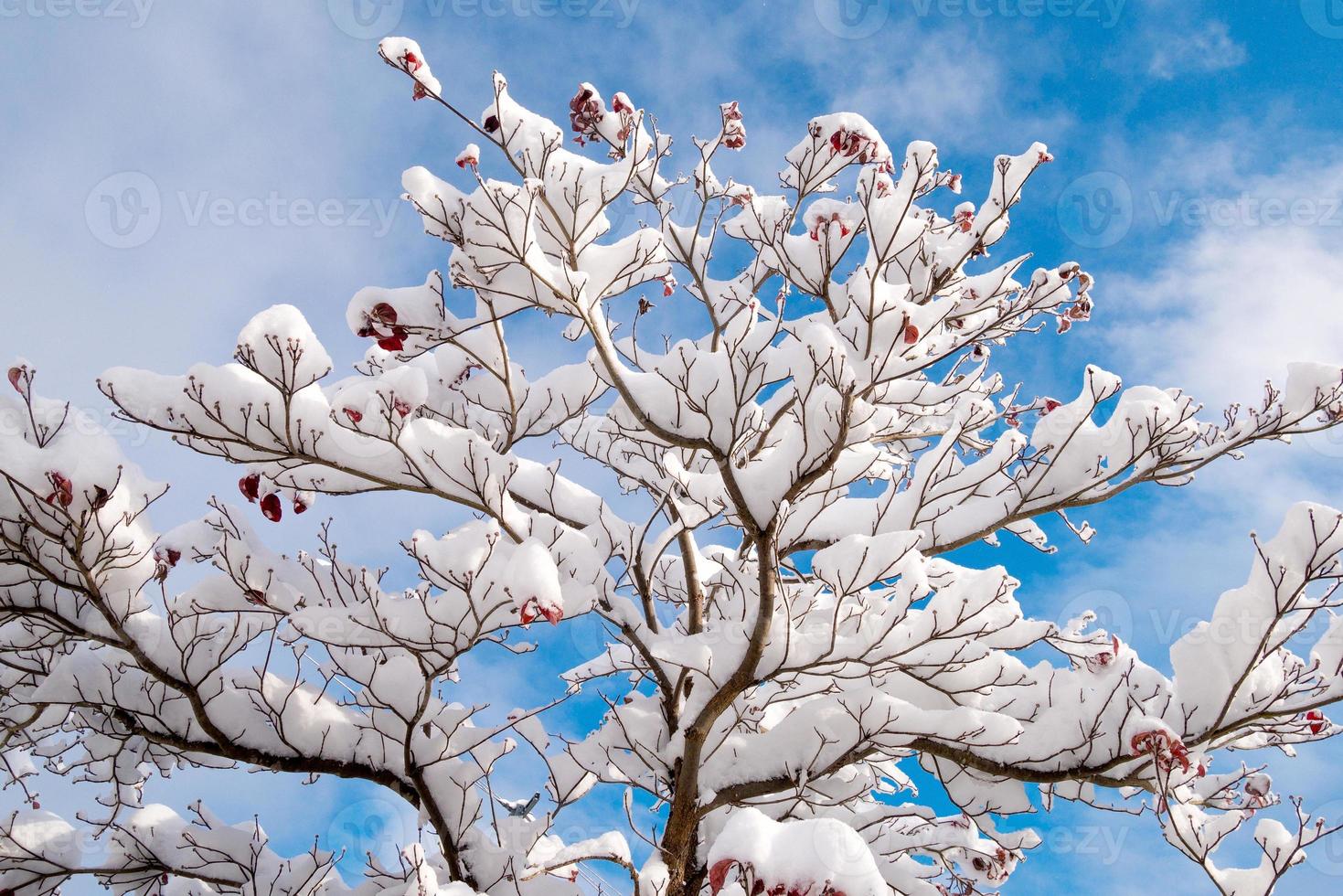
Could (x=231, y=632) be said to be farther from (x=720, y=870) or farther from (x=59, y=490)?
(x=720, y=870)

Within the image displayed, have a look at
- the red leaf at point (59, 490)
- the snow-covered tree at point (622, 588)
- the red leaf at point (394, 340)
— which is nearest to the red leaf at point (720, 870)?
the snow-covered tree at point (622, 588)

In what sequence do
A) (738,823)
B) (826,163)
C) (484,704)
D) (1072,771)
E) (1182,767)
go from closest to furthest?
(738,823) → (1182,767) → (1072,771) → (484,704) → (826,163)

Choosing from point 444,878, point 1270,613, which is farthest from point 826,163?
point 444,878

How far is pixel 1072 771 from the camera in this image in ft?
12.8

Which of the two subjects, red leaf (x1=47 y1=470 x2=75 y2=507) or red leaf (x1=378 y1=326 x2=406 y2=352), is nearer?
red leaf (x1=47 y1=470 x2=75 y2=507)

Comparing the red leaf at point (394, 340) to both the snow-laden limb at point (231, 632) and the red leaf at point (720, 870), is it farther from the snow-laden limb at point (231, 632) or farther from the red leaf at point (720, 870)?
the red leaf at point (720, 870)

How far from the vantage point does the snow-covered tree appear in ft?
11.4

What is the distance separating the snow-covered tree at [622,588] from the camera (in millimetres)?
3465

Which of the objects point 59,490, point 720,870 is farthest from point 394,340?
point 720,870

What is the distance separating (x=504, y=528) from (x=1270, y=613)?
315 cm

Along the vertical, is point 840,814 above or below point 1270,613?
below

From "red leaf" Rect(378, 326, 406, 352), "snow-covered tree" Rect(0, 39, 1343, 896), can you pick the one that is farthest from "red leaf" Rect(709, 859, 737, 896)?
"red leaf" Rect(378, 326, 406, 352)

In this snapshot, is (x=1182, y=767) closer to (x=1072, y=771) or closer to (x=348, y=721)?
(x=1072, y=771)

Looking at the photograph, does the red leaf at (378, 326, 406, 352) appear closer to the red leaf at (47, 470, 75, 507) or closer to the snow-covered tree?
the snow-covered tree
